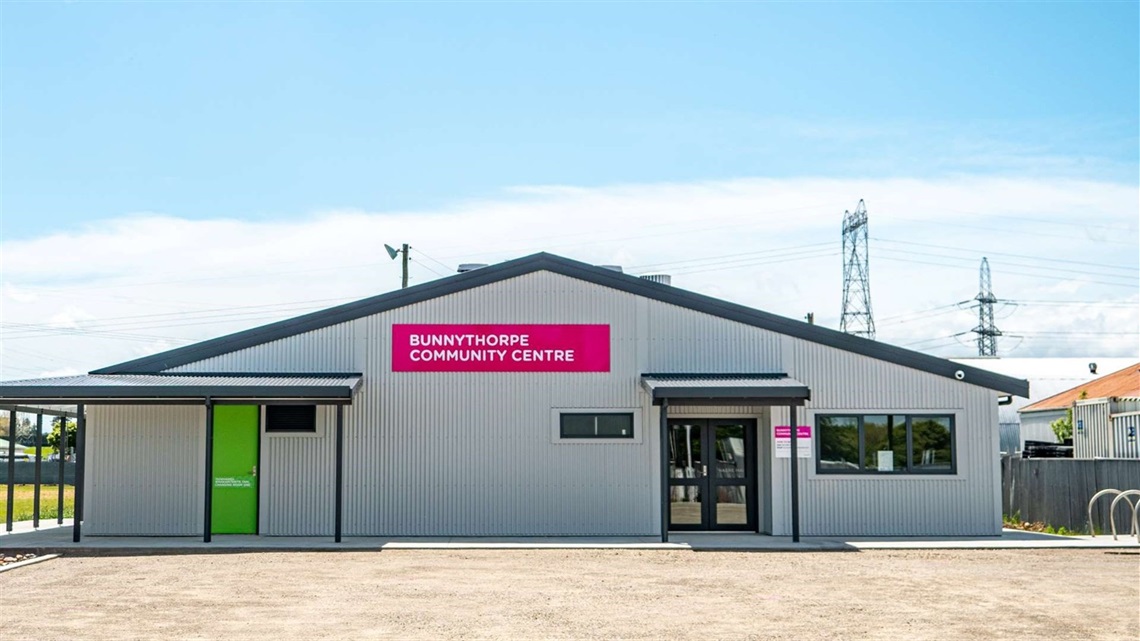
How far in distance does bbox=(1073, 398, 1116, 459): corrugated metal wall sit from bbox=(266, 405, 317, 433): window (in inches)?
591

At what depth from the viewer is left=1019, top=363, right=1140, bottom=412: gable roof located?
31594 mm

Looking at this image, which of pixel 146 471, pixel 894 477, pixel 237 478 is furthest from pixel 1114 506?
pixel 146 471

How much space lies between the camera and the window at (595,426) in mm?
19719

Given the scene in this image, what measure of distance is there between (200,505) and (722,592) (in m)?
9.53

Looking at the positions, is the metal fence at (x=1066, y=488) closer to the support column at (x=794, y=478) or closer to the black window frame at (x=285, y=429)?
the support column at (x=794, y=478)

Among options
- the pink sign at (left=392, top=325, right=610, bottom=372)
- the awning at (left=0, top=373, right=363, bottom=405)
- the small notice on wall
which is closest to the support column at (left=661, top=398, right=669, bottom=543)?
the pink sign at (left=392, top=325, right=610, bottom=372)

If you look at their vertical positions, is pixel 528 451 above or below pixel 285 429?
below

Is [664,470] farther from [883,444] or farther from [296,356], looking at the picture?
[296,356]

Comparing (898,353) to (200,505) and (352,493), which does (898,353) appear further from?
(200,505)

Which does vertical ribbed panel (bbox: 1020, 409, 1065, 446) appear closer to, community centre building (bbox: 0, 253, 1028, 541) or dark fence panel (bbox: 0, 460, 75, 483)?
community centre building (bbox: 0, 253, 1028, 541)

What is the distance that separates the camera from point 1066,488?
22312 mm

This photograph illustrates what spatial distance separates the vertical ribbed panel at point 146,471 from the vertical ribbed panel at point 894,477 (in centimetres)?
908

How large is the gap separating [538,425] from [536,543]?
2.12 metres

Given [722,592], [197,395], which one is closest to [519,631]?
[722,592]
